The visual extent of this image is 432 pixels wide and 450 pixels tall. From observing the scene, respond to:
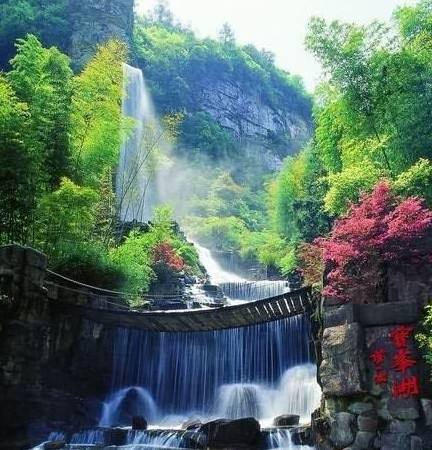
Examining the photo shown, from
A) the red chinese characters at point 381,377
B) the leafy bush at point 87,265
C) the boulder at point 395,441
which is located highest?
the leafy bush at point 87,265

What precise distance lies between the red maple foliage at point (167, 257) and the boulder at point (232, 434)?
11.2 metres

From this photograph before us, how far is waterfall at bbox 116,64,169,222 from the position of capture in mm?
23562

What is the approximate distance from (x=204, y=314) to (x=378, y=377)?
17.6 feet

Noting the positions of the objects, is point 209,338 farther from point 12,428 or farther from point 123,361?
point 12,428

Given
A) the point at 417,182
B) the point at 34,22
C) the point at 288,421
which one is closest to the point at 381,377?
the point at 288,421

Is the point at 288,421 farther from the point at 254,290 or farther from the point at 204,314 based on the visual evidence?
the point at 254,290

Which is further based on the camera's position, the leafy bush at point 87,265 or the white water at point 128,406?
the leafy bush at point 87,265

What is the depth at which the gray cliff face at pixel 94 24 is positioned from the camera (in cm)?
3106

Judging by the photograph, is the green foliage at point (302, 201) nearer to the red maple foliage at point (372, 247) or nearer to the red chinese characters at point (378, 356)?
the red maple foliage at point (372, 247)

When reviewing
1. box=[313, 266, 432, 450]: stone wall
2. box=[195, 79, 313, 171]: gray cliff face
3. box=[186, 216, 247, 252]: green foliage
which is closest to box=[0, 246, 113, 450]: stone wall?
box=[313, 266, 432, 450]: stone wall

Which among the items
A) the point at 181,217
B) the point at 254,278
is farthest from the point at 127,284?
the point at 181,217

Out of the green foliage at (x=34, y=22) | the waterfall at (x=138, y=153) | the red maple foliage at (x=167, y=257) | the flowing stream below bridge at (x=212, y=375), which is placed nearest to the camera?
the flowing stream below bridge at (x=212, y=375)

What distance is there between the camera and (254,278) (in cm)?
2761

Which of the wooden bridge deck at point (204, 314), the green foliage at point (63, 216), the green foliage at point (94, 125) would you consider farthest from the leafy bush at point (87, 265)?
the green foliage at point (94, 125)
